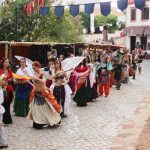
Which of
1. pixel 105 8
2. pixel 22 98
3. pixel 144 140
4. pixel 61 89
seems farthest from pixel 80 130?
pixel 105 8

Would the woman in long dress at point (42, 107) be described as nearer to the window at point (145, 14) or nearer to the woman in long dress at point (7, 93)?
the woman in long dress at point (7, 93)

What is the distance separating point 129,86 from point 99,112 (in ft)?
22.9

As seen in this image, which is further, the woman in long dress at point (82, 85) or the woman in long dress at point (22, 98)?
the woman in long dress at point (82, 85)

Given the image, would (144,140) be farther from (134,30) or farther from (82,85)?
(134,30)

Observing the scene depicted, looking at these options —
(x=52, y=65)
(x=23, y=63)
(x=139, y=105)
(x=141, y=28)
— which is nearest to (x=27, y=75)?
(x=23, y=63)

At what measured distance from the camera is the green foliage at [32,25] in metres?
31.1

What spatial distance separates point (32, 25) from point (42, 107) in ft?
75.1

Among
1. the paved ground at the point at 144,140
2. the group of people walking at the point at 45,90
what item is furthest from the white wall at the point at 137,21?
the paved ground at the point at 144,140

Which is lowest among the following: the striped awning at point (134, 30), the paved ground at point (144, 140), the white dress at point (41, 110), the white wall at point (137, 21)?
the paved ground at point (144, 140)

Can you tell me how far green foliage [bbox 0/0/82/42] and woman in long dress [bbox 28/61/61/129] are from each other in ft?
67.4

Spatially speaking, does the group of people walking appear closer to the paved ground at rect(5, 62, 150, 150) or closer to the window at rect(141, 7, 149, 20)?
the paved ground at rect(5, 62, 150, 150)

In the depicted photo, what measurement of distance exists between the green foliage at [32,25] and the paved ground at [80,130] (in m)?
18.0

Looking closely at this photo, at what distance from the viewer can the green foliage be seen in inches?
1224

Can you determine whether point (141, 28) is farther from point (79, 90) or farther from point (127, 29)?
point (79, 90)
